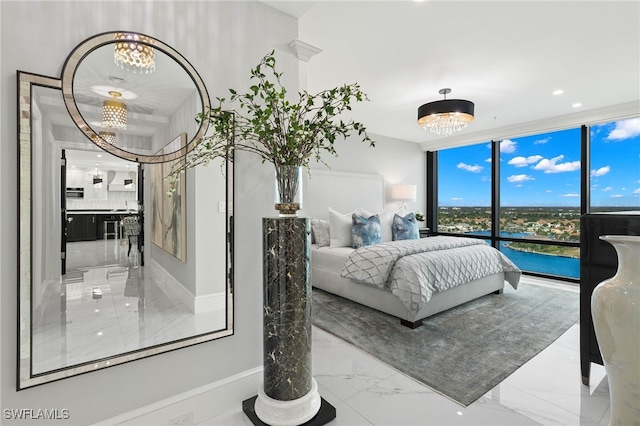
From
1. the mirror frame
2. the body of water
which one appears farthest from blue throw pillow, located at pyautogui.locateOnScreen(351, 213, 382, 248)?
the mirror frame

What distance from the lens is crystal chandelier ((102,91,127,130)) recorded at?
1375mm

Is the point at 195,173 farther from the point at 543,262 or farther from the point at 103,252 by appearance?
the point at 543,262

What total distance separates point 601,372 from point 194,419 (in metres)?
2.62

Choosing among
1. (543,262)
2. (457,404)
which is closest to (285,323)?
(457,404)

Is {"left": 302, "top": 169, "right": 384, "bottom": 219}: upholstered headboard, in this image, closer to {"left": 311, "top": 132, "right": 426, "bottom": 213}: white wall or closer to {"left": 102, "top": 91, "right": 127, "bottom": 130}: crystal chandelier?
{"left": 311, "top": 132, "right": 426, "bottom": 213}: white wall

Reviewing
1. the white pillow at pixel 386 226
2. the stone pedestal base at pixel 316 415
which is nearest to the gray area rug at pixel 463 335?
the stone pedestal base at pixel 316 415

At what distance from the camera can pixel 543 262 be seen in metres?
5.07

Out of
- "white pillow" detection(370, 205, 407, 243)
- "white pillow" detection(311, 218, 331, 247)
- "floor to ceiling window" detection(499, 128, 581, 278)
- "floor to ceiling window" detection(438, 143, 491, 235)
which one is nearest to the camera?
"white pillow" detection(311, 218, 331, 247)

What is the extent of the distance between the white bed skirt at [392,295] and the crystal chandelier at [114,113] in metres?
2.59

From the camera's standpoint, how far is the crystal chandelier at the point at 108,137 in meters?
1.38

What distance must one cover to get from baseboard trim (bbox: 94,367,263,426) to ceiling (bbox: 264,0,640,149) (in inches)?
87.9

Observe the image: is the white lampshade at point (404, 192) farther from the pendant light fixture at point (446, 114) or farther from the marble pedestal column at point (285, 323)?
the marble pedestal column at point (285, 323)

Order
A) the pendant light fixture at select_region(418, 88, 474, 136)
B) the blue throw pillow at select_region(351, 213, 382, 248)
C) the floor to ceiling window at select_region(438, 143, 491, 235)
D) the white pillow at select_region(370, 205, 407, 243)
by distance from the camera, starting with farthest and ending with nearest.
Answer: the floor to ceiling window at select_region(438, 143, 491, 235) → the white pillow at select_region(370, 205, 407, 243) → the blue throw pillow at select_region(351, 213, 382, 248) → the pendant light fixture at select_region(418, 88, 474, 136)

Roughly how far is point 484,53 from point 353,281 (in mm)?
2573
